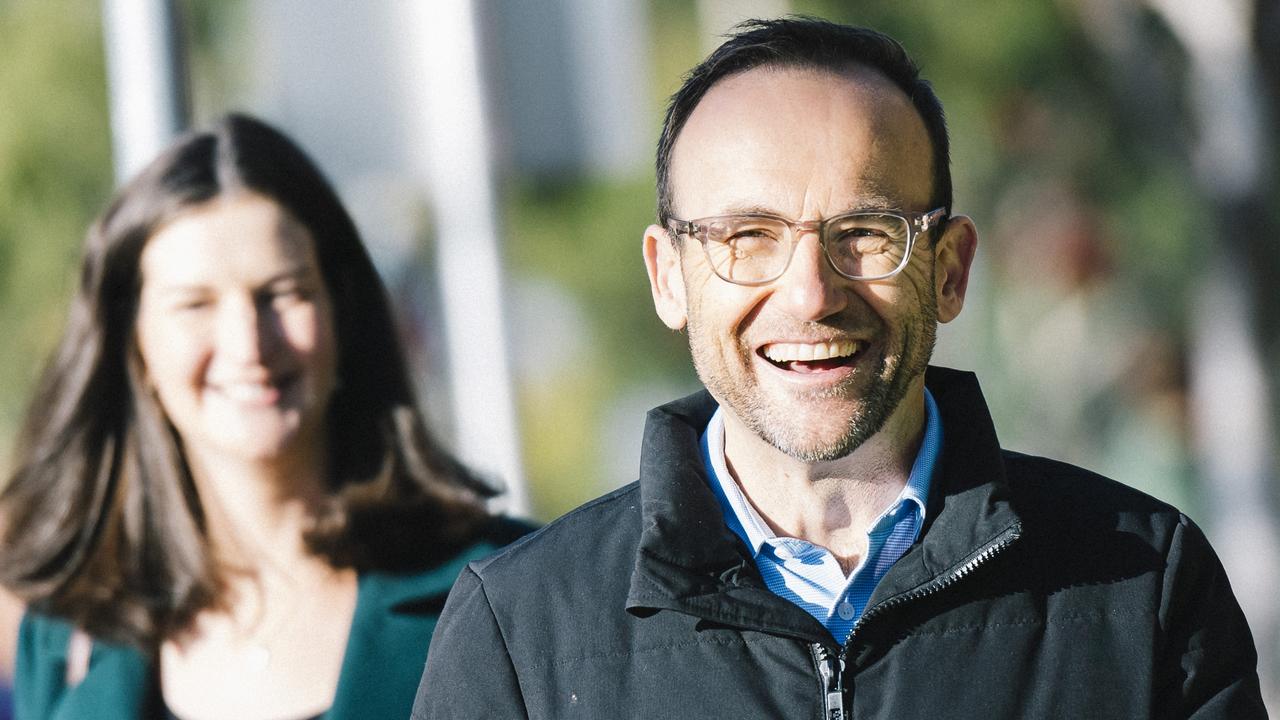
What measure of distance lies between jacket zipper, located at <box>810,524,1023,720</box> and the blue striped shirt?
0.05 metres

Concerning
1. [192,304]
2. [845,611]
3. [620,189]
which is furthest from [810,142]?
[620,189]

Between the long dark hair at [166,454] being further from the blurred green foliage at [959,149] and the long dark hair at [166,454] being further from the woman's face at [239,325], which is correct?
the blurred green foliage at [959,149]

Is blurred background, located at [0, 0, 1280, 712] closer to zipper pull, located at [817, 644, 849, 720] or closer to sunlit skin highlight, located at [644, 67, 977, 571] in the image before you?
sunlit skin highlight, located at [644, 67, 977, 571]

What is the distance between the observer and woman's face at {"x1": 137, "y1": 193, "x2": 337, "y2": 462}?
3.31 metres

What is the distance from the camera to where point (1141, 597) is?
2.29m

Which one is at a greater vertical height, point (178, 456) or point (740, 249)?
point (740, 249)

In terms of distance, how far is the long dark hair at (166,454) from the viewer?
3.48 meters

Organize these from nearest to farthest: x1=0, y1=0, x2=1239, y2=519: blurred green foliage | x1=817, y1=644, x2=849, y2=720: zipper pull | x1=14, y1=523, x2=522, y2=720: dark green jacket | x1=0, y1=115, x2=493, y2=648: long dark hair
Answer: x1=817, y1=644, x2=849, y2=720: zipper pull → x1=14, y1=523, x2=522, y2=720: dark green jacket → x1=0, y1=115, x2=493, y2=648: long dark hair → x1=0, y1=0, x2=1239, y2=519: blurred green foliage

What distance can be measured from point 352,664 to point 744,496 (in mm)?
1183

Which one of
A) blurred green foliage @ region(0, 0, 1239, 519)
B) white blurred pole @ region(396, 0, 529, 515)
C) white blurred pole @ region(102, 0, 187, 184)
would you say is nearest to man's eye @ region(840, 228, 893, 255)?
white blurred pole @ region(102, 0, 187, 184)

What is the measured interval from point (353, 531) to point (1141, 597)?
1.77 m

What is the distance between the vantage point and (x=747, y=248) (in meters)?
2.32

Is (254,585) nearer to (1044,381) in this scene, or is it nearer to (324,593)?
(324,593)

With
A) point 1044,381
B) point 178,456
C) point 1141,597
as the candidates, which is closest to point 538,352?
point 1044,381
